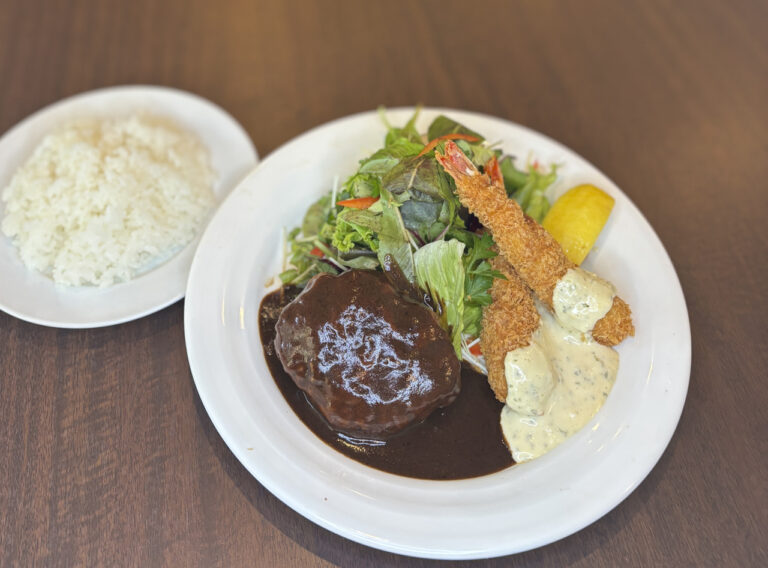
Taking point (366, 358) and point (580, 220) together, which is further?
point (580, 220)

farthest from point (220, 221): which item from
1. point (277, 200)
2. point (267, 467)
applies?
point (267, 467)

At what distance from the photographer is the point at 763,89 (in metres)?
2.84

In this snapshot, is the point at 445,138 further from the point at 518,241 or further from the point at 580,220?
the point at 580,220

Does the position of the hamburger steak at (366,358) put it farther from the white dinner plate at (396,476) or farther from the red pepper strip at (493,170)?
the red pepper strip at (493,170)

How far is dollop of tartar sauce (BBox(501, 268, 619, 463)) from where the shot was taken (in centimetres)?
177

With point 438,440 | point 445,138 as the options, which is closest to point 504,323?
point 438,440

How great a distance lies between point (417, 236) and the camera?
6.75 feet

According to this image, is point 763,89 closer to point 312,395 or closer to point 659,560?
point 659,560

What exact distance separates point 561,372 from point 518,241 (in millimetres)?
461

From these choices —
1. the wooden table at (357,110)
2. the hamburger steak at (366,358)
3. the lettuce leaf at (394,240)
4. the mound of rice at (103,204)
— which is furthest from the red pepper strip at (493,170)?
the mound of rice at (103,204)

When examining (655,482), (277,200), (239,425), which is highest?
(655,482)

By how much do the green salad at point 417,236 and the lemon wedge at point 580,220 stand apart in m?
0.29

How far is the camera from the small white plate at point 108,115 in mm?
1999

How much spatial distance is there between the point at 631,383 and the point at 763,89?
1.99m
